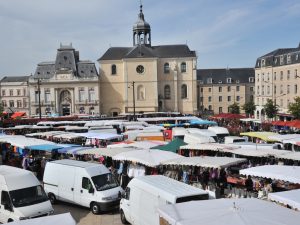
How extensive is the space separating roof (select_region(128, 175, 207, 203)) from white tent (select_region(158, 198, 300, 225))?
5.31 feet

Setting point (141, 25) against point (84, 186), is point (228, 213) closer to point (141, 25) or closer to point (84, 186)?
point (84, 186)

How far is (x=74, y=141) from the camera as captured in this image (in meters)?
27.6

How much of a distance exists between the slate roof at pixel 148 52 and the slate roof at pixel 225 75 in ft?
37.3

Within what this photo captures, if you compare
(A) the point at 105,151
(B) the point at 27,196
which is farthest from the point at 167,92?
(B) the point at 27,196

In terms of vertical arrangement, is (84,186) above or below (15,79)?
below

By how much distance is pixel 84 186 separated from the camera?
538 inches

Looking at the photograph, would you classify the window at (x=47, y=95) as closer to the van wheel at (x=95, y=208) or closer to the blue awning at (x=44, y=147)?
the blue awning at (x=44, y=147)

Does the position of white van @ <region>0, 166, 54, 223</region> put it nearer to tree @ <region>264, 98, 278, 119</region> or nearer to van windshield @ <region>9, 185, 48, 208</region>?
van windshield @ <region>9, 185, 48, 208</region>

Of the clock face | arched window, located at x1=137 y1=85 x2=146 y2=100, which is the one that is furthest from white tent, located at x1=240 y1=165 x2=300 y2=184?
the clock face

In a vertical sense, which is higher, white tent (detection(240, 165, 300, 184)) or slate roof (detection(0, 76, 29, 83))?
slate roof (detection(0, 76, 29, 83))

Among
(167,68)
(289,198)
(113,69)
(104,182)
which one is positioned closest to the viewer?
(289,198)

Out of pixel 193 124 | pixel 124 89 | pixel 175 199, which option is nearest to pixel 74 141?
pixel 193 124

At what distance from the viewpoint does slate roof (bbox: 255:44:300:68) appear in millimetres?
53969

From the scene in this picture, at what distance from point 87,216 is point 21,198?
2426mm
